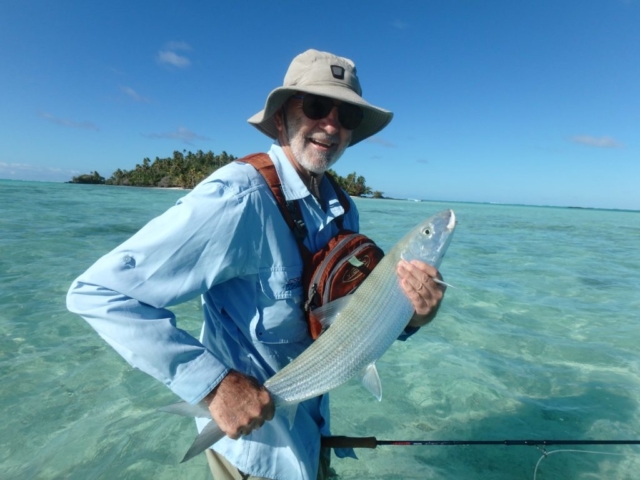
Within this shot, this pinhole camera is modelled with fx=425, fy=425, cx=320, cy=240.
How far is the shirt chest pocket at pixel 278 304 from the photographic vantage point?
202cm

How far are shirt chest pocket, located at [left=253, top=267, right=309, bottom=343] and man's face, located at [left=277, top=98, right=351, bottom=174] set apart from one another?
0.60 m

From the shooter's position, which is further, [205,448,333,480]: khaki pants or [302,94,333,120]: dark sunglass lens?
[302,94,333,120]: dark sunglass lens

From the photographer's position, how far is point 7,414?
409 cm

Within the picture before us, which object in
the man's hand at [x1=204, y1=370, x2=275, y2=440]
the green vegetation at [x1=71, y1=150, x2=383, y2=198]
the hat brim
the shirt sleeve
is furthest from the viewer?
the green vegetation at [x1=71, y1=150, x2=383, y2=198]

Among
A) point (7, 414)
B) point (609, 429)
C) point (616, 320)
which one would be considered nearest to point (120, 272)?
point (7, 414)

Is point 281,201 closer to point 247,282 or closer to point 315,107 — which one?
point 247,282

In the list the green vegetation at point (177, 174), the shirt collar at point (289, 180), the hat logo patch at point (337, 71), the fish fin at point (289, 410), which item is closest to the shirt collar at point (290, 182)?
the shirt collar at point (289, 180)

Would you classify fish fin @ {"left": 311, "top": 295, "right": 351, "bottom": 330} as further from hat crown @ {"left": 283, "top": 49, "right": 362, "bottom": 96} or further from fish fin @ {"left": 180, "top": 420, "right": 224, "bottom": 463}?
hat crown @ {"left": 283, "top": 49, "right": 362, "bottom": 96}

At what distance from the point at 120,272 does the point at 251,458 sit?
111 centimetres

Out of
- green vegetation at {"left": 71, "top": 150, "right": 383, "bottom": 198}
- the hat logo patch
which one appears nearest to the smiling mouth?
the hat logo patch

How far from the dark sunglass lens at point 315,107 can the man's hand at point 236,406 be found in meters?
1.38

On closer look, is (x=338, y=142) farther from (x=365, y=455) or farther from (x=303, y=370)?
(x=365, y=455)

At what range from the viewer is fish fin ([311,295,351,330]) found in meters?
2.09

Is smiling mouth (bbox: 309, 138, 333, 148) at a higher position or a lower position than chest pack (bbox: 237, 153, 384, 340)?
higher
